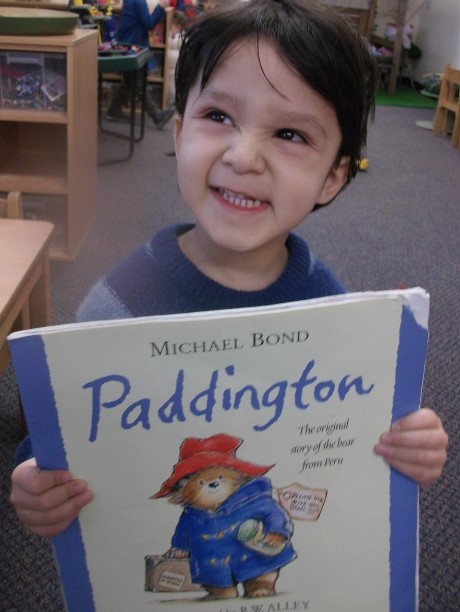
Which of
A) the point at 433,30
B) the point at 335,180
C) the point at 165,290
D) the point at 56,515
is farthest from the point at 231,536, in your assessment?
the point at 433,30

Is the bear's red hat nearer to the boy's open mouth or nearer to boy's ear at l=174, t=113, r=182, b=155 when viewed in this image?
the boy's open mouth

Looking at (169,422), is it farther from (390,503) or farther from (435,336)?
(435,336)

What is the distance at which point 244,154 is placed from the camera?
557mm

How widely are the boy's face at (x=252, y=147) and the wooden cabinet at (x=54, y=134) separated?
148 cm

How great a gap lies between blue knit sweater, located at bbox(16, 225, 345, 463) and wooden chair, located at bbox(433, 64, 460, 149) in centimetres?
401

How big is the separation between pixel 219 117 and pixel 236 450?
1.04 feet

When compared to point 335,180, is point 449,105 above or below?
below

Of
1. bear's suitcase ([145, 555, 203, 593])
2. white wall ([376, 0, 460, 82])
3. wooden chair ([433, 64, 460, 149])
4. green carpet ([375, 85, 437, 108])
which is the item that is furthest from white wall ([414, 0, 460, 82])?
bear's suitcase ([145, 555, 203, 593])

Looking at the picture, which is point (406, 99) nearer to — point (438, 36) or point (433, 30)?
point (438, 36)

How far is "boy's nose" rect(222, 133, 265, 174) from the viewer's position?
56 cm

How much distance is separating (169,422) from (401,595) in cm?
27

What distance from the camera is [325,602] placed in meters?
0.52

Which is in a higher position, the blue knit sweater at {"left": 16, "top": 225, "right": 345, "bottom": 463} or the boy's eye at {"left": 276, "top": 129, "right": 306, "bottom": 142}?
the boy's eye at {"left": 276, "top": 129, "right": 306, "bottom": 142}

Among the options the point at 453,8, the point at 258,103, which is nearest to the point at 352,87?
the point at 258,103
